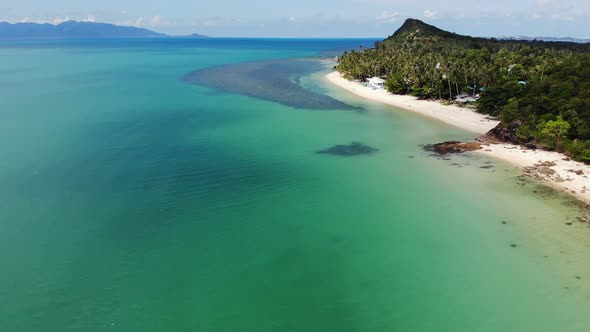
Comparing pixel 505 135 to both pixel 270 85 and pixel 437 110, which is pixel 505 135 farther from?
pixel 270 85

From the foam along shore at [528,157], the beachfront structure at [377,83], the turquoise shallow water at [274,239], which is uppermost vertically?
the beachfront structure at [377,83]

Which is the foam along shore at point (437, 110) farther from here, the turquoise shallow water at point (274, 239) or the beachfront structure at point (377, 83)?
the turquoise shallow water at point (274, 239)

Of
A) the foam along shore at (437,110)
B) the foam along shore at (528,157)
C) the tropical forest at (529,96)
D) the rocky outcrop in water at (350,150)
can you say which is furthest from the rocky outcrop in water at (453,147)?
the foam along shore at (437,110)

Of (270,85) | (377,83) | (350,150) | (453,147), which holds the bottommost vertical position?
(350,150)

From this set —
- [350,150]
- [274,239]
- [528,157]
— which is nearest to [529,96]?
[528,157]

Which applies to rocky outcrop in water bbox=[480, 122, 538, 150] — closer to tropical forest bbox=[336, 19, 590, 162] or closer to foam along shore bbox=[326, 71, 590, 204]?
tropical forest bbox=[336, 19, 590, 162]

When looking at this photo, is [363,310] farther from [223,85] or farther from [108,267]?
[223,85]

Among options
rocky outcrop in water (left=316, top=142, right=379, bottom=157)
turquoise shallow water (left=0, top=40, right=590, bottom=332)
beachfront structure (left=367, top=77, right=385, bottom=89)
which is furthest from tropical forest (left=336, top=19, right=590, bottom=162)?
rocky outcrop in water (left=316, top=142, right=379, bottom=157)
